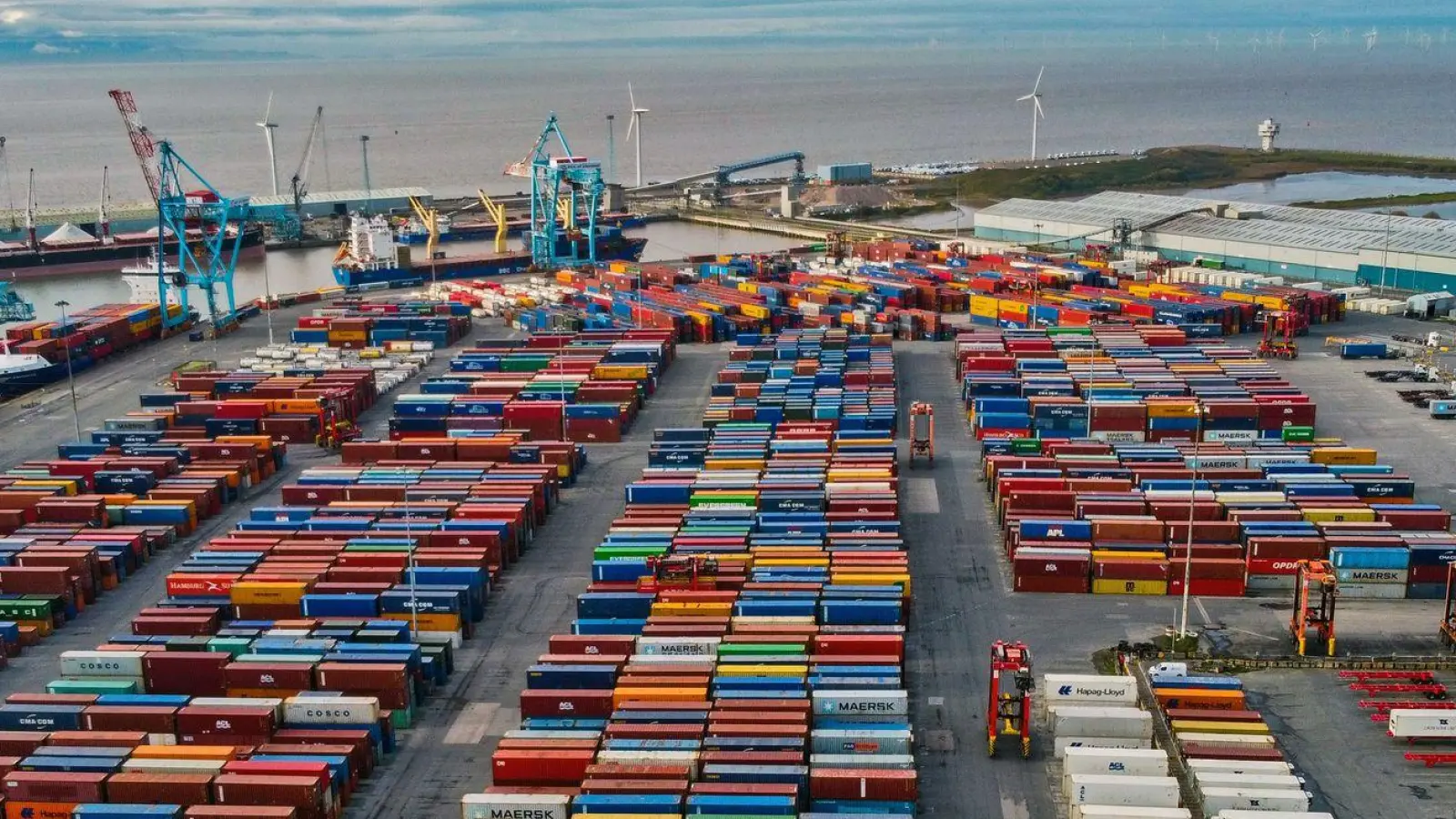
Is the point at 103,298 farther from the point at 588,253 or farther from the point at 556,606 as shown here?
the point at 556,606

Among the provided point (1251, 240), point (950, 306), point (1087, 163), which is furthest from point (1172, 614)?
point (1087, 163)

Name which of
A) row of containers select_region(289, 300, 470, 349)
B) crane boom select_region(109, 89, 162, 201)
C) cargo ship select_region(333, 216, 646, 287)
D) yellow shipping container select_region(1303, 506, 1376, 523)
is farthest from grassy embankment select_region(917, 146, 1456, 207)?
yellow shipping container select_region(1303, 506, 1376, 523)

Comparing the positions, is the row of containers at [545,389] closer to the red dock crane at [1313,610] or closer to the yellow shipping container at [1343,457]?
the yellow shipping container at [1343,457]

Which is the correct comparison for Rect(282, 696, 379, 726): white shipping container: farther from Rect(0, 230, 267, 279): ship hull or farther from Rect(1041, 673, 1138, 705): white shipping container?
Rect(0, 230, 267, 279): ship hull

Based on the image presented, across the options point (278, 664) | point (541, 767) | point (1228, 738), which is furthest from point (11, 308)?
point (1228, 738)

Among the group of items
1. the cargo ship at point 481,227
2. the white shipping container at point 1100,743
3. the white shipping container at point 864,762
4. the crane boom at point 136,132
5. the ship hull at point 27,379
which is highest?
the crane boom at point 136,132

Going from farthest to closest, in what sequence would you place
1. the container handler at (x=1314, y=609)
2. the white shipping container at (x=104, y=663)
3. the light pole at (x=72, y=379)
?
the light pole at (x=72, y=379) < the container handler at (x=1314, y=609) < the white shipping container at (x=104, y=663)

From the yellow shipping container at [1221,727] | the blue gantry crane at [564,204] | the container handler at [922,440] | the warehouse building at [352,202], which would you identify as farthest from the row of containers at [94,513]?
the warehouse building at [352,202]
